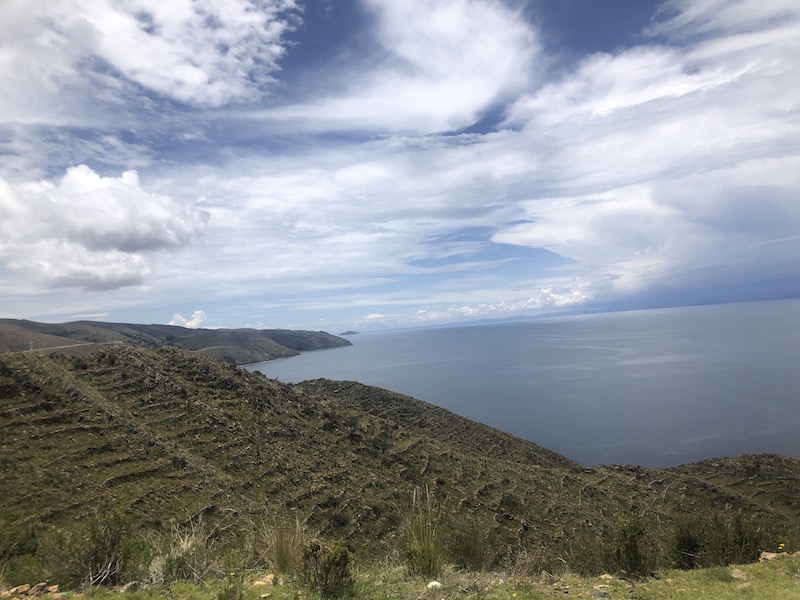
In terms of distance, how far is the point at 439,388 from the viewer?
12538cm

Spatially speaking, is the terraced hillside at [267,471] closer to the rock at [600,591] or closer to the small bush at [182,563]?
the rock at [600,591]

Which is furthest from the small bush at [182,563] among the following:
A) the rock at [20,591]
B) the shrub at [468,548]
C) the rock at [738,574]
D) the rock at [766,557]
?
the rock at [766,557]

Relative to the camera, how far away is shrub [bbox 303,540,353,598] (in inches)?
248

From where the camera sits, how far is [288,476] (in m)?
26.4

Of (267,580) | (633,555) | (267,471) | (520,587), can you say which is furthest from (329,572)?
(267,471)

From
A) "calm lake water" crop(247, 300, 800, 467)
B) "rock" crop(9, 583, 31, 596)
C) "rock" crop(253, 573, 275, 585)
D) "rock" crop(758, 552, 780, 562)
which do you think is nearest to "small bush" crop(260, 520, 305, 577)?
"rock" crop(253, 573, 275, 585)

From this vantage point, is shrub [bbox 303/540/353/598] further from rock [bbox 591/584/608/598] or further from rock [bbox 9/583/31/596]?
rock [bbox 591/584/608/598]

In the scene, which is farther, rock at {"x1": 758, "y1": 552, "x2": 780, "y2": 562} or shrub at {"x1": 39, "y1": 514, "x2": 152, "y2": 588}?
rock at {"x1": 758, "y1": 552, "x2": 780, "y2": 562}

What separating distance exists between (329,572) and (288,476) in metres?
21.8

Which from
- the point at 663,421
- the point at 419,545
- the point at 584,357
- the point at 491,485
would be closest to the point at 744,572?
the point at 419,545

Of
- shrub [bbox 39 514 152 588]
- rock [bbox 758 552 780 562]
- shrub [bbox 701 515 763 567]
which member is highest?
shrub [bbox 39 514 152 588]

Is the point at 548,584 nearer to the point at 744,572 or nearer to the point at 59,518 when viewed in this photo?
the point at 744,572

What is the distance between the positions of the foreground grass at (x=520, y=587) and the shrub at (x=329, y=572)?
155mm

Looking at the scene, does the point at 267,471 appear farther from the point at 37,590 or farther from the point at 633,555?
the point at 633,555
